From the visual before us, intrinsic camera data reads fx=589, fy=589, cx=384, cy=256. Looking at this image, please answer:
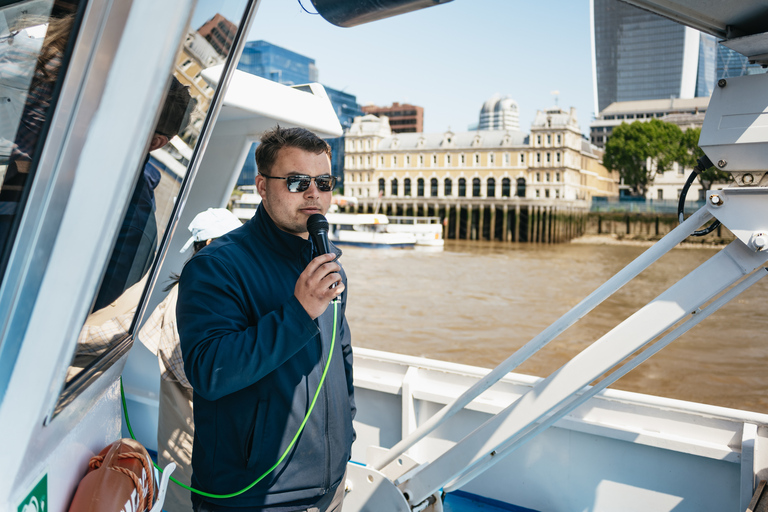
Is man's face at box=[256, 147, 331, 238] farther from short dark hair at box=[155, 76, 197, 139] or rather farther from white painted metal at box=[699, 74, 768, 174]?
white painted metal at box=[699, 74, 768, 174]

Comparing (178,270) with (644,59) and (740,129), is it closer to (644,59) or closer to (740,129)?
(740,129)

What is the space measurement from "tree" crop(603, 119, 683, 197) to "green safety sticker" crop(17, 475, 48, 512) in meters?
61.7

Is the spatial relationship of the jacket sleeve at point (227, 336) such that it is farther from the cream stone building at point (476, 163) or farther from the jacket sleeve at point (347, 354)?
the cream stone building at point (476, 163)

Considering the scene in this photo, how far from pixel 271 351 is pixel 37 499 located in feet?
1.54

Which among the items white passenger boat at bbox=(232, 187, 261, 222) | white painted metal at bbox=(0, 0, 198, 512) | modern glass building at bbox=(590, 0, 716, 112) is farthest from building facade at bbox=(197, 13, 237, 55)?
modern glass building at bbox=(590, 0, 716, 112)

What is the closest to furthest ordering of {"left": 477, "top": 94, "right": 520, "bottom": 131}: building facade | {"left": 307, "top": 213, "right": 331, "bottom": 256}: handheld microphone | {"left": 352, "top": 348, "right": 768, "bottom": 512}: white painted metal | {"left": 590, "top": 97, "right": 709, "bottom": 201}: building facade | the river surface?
{"left": 307, "top": 213, "right": 331, "bottom": 256}: handheld microphone
{"left": 352, "top": 348, "right": 768, "bottom": 512}: white painted metal
the river surface
{"left": 590, "top": 97, "right": 709, "bottom": 201}: building facade
{"left": 477, "top": 94, "right": 520, "bottom": 131}: building facade

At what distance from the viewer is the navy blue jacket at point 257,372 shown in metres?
1.23

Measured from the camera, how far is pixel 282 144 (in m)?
1.48

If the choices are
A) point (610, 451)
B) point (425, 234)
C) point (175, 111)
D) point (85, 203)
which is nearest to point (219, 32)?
point (175, 111)

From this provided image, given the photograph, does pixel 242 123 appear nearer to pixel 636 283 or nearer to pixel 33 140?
pixel 33 140

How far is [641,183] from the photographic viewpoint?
5800 cm

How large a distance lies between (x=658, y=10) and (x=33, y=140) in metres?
1.44

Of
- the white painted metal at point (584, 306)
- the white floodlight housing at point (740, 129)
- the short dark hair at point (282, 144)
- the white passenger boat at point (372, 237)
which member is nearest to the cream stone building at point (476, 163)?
the white passenger boat at point (372, 237)

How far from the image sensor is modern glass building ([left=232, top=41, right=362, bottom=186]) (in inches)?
2837
